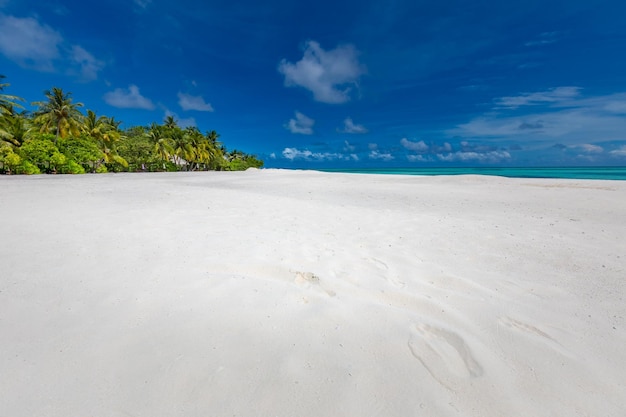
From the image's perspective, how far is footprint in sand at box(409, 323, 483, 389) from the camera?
204cm

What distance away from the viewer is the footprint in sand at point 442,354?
80.4 inches

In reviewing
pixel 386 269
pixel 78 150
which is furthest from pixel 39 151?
pixel 386 269

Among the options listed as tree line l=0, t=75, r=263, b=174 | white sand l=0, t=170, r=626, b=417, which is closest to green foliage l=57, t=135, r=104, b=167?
tree line l=0, t=75, r=263, b=174

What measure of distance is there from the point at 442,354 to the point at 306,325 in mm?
1187

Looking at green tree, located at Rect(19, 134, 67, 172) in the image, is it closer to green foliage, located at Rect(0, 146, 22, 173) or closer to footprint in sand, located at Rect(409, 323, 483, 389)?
green foliage, located at Rect(0, 146, 22, 173)

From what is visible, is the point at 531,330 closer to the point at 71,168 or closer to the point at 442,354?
the point at 442,354

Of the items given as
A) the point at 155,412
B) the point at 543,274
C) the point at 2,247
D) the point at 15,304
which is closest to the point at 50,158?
the point at 2,247

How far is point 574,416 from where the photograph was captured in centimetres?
170

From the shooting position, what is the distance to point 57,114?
107ft

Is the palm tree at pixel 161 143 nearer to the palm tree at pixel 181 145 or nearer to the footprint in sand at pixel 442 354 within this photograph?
the palm tree at pixel 181 145

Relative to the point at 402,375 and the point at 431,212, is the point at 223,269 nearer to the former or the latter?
the point at 402,375

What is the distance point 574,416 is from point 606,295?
7.70 feet

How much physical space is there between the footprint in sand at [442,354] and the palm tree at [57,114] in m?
44.7

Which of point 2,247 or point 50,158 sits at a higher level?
point 50,158
